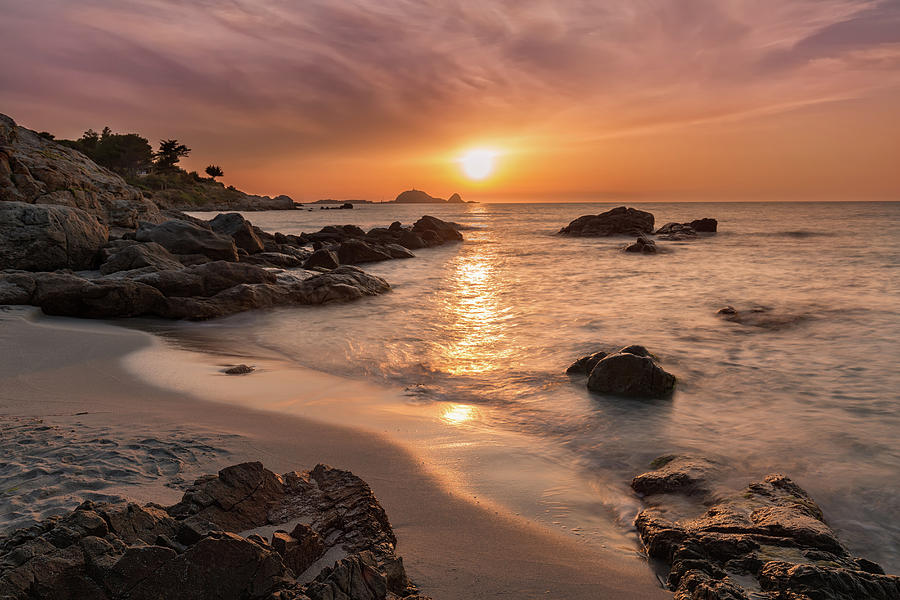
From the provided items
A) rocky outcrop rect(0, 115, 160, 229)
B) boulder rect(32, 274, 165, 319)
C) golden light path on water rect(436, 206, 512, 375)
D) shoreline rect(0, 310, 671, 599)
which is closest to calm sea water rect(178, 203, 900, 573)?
golden light path on water rect(436, 206, 512, 375)

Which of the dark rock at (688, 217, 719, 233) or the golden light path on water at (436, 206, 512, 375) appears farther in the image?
the dark rock at (688, 217, 719, 233)

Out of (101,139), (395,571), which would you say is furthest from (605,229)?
(101,139)

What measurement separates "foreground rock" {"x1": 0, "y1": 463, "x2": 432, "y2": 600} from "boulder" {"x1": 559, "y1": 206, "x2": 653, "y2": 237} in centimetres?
3958

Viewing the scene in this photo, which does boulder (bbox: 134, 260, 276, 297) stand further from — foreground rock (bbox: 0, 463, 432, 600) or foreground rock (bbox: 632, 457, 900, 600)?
foreground rock (bbox: 632, 457, 900, 600)

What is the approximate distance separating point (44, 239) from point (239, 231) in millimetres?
8184

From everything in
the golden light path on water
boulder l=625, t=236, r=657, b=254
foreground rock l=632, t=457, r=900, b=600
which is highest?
boulder l=625, t=236, r=657, b=254

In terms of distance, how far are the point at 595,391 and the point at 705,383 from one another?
1.80 metres

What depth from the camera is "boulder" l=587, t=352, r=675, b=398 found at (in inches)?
249

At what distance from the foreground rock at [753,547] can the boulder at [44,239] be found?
47.4 ft

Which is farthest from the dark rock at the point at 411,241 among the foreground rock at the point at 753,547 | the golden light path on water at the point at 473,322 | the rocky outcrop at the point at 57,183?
the foreground rock at the point at 753,547

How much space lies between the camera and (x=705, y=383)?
7129mm

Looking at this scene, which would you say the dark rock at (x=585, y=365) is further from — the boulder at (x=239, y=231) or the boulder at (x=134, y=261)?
the boulder at (x=239, y=231)

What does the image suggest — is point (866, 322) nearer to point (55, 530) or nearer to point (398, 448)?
point (398, 448)

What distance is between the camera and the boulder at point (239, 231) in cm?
2043
